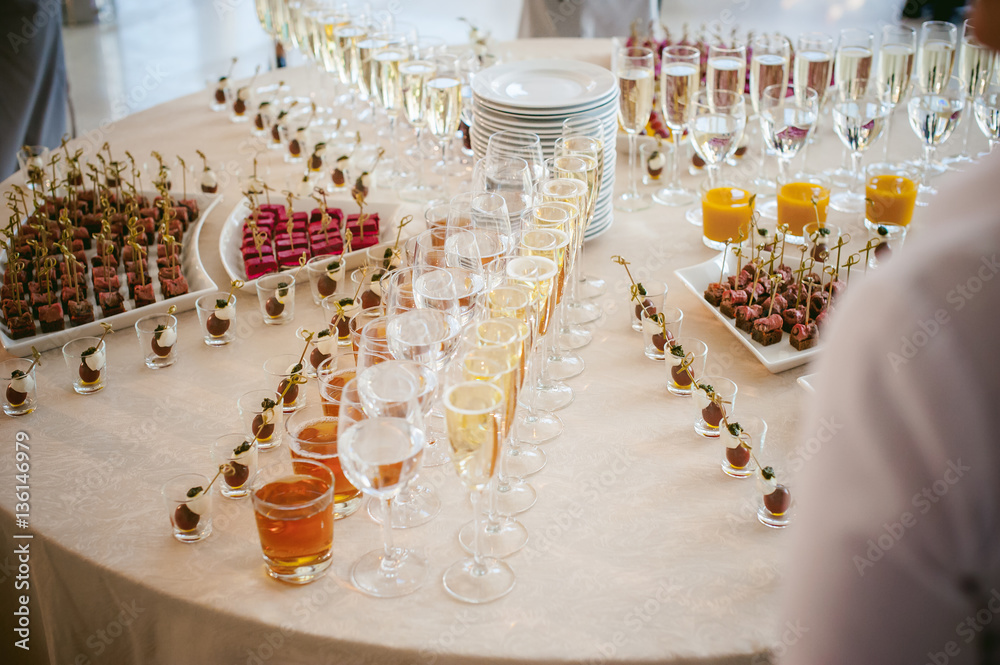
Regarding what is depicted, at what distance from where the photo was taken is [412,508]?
1.44 metres

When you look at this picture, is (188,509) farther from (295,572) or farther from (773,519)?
(773,519)

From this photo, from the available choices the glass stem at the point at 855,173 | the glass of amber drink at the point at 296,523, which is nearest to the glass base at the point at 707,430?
the glass of amber drink at the point at 296,523

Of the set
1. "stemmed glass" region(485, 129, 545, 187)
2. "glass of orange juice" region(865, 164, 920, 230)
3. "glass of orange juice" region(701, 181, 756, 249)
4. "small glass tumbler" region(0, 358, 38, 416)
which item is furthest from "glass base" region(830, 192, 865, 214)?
"small glass tumbler" region(0, 358, 38, 416)

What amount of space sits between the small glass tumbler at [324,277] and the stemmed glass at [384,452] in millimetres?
807

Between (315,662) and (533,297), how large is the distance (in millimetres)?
608

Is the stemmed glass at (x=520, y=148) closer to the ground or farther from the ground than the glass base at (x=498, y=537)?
farther from the ground

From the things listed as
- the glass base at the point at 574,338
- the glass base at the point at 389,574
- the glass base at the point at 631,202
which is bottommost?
the glass base at the point at 389,574

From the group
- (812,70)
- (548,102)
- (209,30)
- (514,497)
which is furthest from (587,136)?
(209,30)

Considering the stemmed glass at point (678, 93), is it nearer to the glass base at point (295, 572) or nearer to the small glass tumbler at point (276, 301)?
the small glass tumbler at point (276, 301)

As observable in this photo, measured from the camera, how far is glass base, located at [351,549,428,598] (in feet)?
4.16

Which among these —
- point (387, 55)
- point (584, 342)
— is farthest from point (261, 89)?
point (584, 342)

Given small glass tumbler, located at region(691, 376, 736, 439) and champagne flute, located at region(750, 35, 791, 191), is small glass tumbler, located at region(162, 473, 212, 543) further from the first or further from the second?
champagne flute, located at region(750, 35, 791, 191)

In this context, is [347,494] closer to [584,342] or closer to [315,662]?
[315,662]

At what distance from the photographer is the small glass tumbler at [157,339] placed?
1.85 meters
